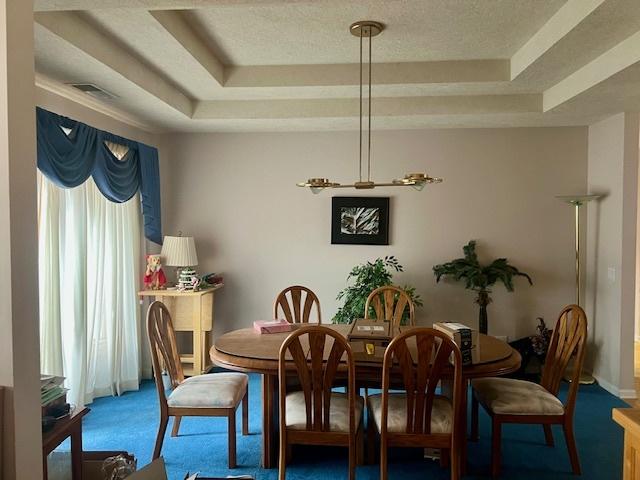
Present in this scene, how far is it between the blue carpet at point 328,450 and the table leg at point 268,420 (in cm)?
7

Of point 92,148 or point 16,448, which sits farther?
point 92,148

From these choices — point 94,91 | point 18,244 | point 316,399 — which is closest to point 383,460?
point 316,399

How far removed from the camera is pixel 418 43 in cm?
303

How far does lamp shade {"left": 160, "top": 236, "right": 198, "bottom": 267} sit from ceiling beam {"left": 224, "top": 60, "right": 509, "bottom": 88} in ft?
5.02

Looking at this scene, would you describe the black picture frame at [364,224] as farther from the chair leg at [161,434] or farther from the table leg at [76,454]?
the table leg at [76,454]

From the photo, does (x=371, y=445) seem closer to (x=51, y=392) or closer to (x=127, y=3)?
(x=51, y=392)


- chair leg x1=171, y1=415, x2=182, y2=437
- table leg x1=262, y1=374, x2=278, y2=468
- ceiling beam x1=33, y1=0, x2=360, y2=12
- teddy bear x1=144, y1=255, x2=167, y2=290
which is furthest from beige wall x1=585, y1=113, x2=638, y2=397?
teddy bear x1=144, y1=255, x2=167, y2=290

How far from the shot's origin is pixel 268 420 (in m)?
2.77

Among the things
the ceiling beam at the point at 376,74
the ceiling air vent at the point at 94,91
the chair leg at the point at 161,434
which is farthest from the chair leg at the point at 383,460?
the ceiling air vent at the point at 94,91

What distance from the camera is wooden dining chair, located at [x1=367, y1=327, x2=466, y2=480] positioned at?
2.21 m

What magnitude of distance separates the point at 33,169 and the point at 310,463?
2.20m

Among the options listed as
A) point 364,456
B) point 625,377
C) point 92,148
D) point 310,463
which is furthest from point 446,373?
point 92,148

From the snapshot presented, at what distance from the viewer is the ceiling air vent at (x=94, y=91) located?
3.14 m

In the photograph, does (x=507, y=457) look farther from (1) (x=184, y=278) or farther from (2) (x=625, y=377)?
(1) (x=184, y=278)
